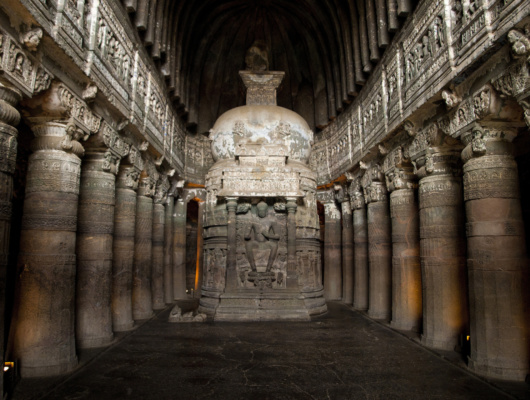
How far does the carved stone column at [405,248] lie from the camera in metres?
8.91

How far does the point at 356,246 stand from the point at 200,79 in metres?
10.5

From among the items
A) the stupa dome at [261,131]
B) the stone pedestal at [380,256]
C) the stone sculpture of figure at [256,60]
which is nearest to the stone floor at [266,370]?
the stone pedestal at [380,256]

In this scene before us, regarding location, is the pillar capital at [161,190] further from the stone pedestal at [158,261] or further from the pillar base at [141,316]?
the pillar base at [141,316]

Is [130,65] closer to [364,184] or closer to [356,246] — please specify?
[364,184]

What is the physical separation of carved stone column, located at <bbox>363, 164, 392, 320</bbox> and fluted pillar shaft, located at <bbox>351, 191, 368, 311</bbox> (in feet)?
4.19

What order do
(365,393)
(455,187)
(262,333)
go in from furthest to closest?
(262,333), (455,187), (365,393)

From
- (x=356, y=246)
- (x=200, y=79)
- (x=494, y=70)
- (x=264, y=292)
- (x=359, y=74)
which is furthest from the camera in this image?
(x=200, y=79)

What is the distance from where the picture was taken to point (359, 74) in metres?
11.6

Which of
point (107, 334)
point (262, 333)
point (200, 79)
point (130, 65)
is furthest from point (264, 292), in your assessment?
point (200, 79)

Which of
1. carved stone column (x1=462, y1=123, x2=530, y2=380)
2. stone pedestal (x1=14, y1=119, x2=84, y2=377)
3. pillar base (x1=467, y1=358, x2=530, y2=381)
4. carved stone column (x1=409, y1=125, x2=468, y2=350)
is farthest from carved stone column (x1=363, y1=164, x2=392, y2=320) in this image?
stone pedestal (x1=14, y1=119, x2=84, y2=377)

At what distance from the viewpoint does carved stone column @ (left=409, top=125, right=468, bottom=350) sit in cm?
729

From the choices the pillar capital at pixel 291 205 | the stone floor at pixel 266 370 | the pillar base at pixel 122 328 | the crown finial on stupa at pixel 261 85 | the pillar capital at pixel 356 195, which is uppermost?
the crown finial on stupa at pixel 261 85

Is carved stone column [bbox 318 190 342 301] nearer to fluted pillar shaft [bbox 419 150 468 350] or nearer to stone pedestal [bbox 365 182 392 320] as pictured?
stone pedestal [bbox 365 182 392 320]

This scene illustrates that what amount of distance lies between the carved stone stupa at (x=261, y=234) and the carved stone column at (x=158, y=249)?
2022mm
